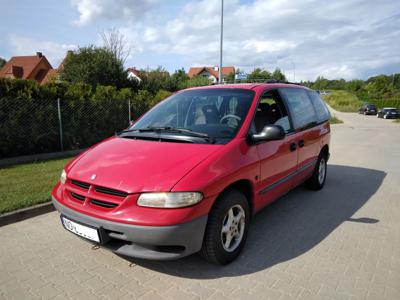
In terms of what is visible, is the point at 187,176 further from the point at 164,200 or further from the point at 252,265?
the point at 252,265

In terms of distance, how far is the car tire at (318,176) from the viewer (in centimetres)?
529

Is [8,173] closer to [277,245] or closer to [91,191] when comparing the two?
[91,191]

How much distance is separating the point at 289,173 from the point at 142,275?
2302 millimetres

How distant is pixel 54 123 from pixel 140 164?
6969 millimetres

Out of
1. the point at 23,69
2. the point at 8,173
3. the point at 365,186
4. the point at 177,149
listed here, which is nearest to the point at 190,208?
the point at 177,149

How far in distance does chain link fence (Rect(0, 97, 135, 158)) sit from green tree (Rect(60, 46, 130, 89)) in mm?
12576

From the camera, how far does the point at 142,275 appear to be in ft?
9.29

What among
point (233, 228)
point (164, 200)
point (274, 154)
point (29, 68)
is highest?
point (29, 68)

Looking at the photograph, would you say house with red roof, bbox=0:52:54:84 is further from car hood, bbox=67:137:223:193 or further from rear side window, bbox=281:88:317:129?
car hood, bbox=67:137:223:193

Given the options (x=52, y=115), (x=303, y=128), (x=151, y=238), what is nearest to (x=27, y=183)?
(x=52, y=115)

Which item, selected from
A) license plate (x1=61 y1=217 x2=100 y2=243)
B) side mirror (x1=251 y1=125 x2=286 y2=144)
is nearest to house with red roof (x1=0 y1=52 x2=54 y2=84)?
license plate (x1=61 y1=217 x2=100 y2=243)

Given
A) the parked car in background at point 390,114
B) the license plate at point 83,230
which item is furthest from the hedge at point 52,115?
the parked car in background at point 390,114

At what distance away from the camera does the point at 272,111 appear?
13.5 ft

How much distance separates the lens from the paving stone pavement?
260cm
